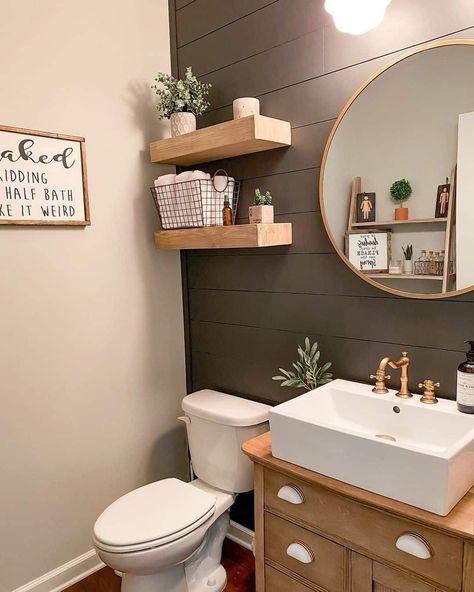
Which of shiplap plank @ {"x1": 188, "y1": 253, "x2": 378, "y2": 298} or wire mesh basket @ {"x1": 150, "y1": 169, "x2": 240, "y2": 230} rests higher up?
wire mesh basket @ {"x1": 150, "y1": 169, "x2": 240, "y2": 230}

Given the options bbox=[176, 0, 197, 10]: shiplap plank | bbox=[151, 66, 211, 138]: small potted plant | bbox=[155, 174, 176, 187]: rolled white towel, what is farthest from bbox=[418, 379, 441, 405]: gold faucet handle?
bbox=[176, 0, 197, 10]: shiplap plank

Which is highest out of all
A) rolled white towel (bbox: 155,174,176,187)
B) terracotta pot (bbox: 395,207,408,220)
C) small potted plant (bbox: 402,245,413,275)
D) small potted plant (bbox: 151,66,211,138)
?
small potted plant (bbox: 151,66,211,138)

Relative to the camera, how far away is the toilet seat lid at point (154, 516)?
1533mm

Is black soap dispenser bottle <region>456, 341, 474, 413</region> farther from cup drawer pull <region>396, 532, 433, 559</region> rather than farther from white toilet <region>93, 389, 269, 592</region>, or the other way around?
white toilet <region>93, 389, 269, 592</region>

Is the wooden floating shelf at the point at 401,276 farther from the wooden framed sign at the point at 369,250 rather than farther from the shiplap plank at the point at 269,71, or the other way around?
the shiplap plank at the point at 269,71

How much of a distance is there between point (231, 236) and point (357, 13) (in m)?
0.83

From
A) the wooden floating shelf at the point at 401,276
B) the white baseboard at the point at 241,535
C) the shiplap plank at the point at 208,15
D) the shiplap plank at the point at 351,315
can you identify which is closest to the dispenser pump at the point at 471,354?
the shiplap plank at the point at 351,315

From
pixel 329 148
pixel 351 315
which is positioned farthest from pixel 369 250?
pixel 329 148

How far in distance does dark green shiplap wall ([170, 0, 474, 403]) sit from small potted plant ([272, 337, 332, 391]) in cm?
6

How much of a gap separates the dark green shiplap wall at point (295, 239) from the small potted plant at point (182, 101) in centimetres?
11

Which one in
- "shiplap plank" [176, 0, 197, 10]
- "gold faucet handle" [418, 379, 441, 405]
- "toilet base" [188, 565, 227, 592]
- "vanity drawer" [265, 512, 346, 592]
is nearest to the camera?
"vanity drawer" [265, 512, 346, 592]

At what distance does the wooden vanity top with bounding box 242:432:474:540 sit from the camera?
106cm

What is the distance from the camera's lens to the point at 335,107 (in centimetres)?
163

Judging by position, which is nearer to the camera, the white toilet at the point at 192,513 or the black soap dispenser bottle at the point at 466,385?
the black soap dispenser bottle at the point at 466,385
